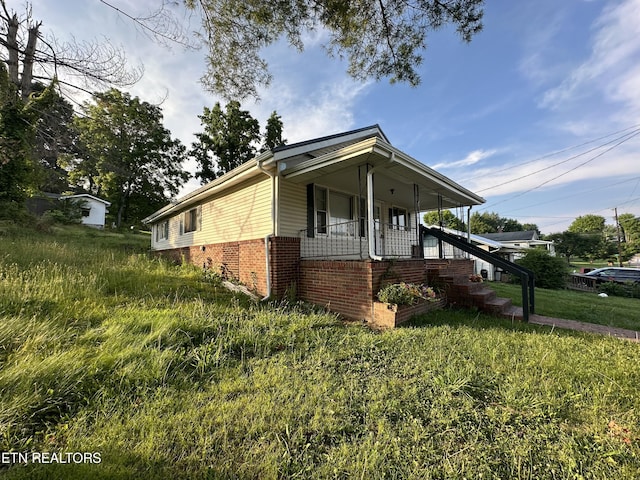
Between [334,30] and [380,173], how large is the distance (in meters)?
2.91

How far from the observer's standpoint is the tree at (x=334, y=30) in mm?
4461

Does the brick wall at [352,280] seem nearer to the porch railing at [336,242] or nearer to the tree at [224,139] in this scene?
the porch railing at [336,242]

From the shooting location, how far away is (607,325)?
17.2 feet

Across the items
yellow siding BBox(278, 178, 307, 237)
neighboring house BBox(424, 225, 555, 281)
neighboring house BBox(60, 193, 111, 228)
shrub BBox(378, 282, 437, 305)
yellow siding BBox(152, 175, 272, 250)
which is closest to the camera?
shrub BBox(378, 282, 437, 305)

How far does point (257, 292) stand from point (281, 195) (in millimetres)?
2423

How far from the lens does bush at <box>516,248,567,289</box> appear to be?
14273 millimetres

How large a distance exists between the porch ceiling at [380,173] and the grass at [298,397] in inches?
126

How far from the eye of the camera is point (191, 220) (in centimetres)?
1044

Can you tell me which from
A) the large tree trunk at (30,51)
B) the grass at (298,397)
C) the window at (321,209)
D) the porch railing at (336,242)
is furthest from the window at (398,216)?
the large tree trunk at (30,51)

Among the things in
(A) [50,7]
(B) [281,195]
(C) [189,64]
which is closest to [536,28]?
(B) [281,195]

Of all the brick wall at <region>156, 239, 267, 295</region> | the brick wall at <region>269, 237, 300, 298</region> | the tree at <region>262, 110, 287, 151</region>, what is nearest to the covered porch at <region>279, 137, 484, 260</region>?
the brick wall at <region>269, 237, 300, 298</region>

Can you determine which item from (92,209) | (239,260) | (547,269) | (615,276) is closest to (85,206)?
(92,209)

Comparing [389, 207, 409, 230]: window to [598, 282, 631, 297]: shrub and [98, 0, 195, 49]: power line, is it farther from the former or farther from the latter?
[598, 282, 631, 297]: shrub

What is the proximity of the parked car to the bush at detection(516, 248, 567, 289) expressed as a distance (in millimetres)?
2697
